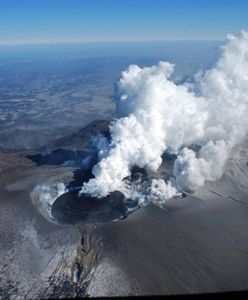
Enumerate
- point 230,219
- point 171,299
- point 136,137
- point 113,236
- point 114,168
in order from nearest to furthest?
point 171,299, point 113,236, point 230,219, point 114,168, point 136,137

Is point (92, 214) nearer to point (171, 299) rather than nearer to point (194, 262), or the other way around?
point (194, 262)

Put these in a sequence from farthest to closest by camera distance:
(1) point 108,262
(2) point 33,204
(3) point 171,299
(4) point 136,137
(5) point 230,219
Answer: (4) point 136,137 < (2) point 33,204 < (5) point 230,219 < (1) point 108,262 < (3) point 171,299

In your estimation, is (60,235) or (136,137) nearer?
(60,235)

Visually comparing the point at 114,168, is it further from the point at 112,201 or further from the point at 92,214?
the point at 92,214

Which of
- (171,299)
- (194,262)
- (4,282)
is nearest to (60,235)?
(4,282)

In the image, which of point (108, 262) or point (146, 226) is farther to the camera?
point (146, 226)

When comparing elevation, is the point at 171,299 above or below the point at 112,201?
above

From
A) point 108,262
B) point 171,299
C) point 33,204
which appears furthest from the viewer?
point 33,204

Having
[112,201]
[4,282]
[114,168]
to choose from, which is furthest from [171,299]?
[114,168]

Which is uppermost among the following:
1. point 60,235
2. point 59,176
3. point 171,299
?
point 171,299
